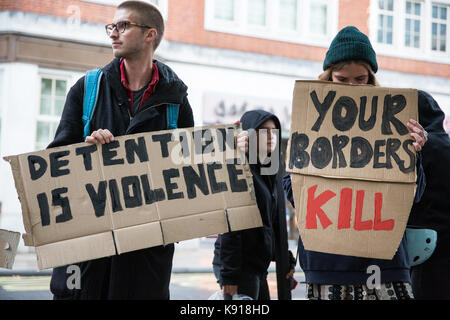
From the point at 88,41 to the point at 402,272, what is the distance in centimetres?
952

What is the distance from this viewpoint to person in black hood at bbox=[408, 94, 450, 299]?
7.55 feet

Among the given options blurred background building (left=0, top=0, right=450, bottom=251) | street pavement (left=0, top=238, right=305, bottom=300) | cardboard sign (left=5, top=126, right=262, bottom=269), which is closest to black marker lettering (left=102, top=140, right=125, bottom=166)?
cardboard sign (left=5, top=126, right=262, bottom=269)

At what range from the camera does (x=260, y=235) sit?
276 cm

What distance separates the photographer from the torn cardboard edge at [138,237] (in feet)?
6.61

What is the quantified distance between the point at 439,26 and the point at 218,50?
5.81 m

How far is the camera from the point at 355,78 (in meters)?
2.24

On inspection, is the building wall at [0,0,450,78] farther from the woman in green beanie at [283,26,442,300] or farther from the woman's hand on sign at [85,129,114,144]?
the woman in green beanie at [283,26,442,300]

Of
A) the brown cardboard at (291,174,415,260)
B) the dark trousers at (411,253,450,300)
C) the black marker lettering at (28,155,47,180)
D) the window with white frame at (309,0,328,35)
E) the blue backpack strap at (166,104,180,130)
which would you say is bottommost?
the dark trousers at (411,253,450,300)

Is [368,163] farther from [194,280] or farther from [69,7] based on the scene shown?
[69,7]

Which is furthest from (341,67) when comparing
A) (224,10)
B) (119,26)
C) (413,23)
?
(413,23)

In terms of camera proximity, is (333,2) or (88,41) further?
(333,2)

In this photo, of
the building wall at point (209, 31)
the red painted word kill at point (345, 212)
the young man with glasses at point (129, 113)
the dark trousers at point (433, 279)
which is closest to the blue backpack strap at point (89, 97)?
the young man with glasses at point (129, 113)

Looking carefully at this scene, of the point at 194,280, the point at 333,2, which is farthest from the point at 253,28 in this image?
the point at 194,280
